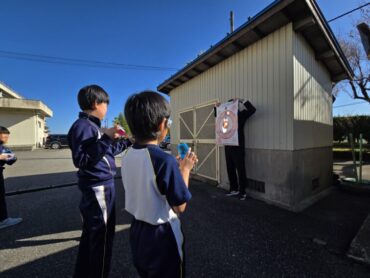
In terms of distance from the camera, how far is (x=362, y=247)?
7.57 feet

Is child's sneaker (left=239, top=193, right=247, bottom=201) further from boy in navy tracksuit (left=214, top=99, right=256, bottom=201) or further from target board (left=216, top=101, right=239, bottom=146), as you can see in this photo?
target board (left=216, top=101, right=239, bottom=146)

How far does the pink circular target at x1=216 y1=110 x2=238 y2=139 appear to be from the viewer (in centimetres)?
431

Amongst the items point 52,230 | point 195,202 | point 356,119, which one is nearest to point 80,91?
point 52,230

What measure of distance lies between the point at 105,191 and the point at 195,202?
283 cm

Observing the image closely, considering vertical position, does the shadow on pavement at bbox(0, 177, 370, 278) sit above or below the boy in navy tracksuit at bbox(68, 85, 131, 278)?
Answer: below

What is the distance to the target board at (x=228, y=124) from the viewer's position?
4262mm

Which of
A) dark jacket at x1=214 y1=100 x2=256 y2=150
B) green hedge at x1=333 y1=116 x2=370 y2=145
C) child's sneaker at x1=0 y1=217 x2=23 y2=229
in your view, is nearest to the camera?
child's sneaker at x1=0 y1=217 x2=23 y2=229

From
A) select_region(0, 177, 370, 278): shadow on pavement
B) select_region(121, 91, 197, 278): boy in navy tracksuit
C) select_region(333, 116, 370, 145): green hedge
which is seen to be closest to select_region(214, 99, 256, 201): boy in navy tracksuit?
select_region(0, 177, 370, 278): shadow on pavement

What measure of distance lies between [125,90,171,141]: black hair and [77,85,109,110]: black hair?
2.49 feet

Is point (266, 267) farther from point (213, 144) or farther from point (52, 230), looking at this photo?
point (213, 144)

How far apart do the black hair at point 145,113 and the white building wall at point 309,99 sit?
3.44 meters

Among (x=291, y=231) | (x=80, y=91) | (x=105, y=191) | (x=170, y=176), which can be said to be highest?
(x=80, y=91)

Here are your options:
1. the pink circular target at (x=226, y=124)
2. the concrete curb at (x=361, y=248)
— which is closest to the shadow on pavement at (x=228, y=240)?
the concrete curb at (x=361, y=248)

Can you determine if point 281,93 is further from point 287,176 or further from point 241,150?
point 287,176
